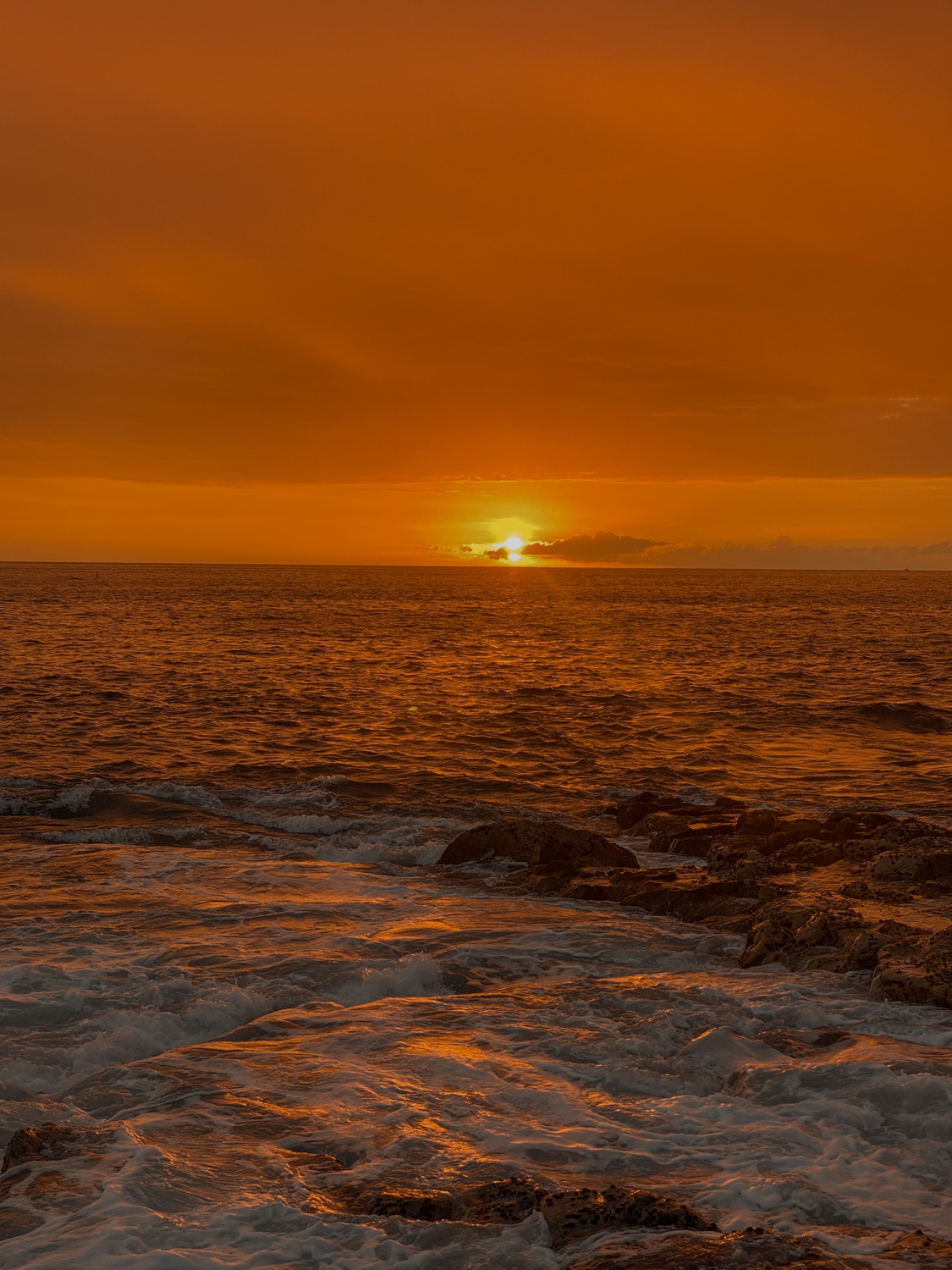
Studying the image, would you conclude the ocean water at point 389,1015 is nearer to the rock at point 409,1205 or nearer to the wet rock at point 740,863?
the rock at point 409,1205

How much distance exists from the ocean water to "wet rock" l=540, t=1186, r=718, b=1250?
0.14 metres

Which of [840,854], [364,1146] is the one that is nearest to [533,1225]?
[364,1146]

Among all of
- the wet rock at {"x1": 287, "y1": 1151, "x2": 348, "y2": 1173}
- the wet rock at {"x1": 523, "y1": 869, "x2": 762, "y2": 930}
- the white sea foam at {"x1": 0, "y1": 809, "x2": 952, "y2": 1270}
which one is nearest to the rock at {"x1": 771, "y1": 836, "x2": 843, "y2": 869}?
the wet rock at {"x1": 523, "y1": 869, "x2": 762, "y2": 930}

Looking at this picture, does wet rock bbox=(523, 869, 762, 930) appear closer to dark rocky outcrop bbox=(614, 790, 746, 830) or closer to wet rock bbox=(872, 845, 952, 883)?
wet rock bbox=(872, 845, 952, 883)

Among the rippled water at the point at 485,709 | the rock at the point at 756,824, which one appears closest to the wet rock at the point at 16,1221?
the rock at the point at 756,824

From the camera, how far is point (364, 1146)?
7.78m

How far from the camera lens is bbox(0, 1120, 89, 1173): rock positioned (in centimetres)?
734

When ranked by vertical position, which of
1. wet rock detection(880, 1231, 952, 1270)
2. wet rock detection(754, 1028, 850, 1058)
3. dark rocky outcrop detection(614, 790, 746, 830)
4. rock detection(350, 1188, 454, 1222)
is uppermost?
wet rock detection(880, 1231, 952, 1270)

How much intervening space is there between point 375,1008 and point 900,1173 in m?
5.56

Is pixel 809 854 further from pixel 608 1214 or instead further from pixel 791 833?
pixel 608 1214

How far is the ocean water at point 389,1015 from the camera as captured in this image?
700 centimetres

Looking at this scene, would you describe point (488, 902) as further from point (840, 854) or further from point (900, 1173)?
point (900, 1173)

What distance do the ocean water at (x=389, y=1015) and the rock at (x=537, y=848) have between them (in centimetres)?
65

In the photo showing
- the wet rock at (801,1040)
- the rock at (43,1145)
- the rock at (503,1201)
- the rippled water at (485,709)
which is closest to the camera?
the rock at (503,1201)
